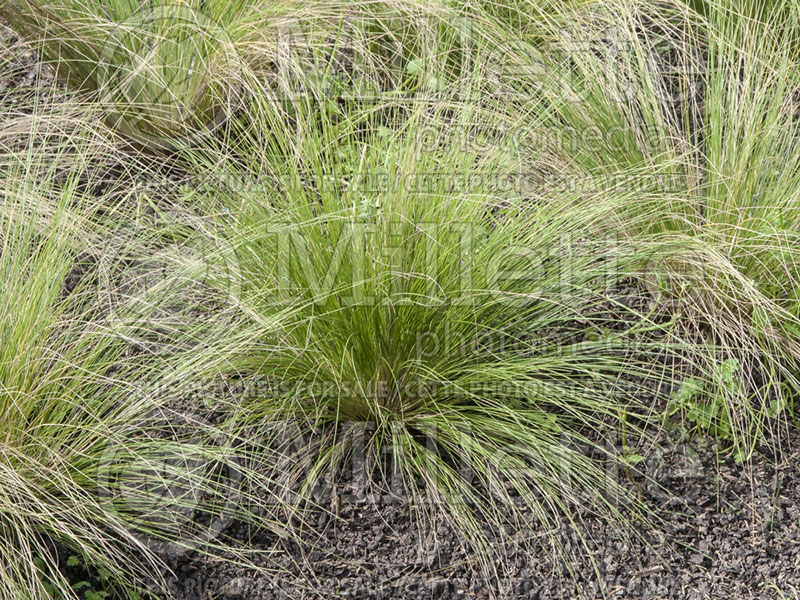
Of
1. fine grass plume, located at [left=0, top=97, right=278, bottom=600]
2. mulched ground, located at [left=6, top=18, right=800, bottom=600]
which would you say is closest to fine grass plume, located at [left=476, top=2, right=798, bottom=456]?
mulched ground, located at [left=6, top=18, right=800, bottom=600]

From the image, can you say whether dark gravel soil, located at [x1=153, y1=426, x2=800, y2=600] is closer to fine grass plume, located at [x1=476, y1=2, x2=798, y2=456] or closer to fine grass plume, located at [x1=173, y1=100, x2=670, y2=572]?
fine grass plume, located at [x1=173, y1=100, x2=670, y2=572]

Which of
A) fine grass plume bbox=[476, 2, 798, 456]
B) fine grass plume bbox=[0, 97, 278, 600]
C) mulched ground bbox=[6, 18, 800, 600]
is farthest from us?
fine grass plume bbox=[476, 2, 798, 456]

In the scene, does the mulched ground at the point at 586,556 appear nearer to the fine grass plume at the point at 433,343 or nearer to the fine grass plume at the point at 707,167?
the fine grass plume at the point at 433,343

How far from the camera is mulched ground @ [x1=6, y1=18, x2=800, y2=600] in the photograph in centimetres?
236

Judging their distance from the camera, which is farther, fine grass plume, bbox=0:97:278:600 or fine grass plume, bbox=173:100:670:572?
fine grass plume, bbox=173:100:670:572

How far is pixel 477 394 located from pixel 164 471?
3.01ft

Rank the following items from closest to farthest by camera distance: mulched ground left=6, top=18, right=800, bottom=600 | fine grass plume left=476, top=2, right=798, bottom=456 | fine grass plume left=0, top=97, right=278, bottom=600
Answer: fine grass plume left=0, top=97, right=278, bottom=600
mulched ground left=6, top=18, right=800, bottom=600
fine grass plume left=476, top=2, right=798, bottom=456

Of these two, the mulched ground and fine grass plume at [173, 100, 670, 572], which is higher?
fine grass plume at [173, 100, 670, 572]

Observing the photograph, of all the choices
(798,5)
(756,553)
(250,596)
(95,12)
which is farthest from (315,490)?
(798,5)

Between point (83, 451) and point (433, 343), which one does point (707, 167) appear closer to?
point (433, 343)

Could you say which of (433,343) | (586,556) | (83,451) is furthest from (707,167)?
(83,451)

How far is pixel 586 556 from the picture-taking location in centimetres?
242

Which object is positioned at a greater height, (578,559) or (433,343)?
(433,343)

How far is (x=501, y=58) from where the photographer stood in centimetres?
313
